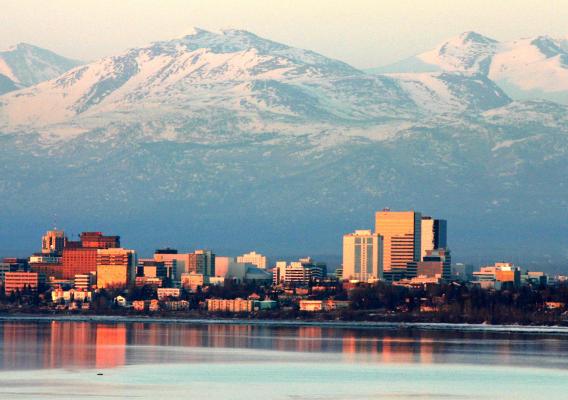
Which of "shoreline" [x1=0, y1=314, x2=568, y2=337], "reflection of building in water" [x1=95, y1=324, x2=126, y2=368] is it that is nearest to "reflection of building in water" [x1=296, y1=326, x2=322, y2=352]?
"shoreline" [x1=0, y1=314, x2=568, y2=337]

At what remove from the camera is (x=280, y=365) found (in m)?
102

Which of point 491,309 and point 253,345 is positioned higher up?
point 491,309

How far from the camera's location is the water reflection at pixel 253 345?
107m

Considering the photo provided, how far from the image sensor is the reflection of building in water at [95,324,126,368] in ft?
338

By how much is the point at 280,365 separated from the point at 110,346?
21.1 meters

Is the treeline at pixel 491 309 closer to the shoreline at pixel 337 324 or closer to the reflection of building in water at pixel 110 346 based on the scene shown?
the shoreline at pixel 337 324

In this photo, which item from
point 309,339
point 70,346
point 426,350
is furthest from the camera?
point 309,339

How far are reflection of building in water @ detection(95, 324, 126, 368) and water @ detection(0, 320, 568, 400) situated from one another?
6cm

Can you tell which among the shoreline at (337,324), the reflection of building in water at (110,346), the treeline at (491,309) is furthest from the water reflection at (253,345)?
the treeline at (491,309)

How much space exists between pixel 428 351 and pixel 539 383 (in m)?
26.1

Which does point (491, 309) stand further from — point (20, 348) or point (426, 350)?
point (20, 348)

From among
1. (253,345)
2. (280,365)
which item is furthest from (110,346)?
(280,365)

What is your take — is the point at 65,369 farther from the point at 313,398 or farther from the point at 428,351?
the point at 428,351

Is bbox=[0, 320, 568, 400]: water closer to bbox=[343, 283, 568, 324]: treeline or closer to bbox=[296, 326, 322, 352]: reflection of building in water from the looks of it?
bbox=[296, 326, 322, 352]: reflection of building in water
